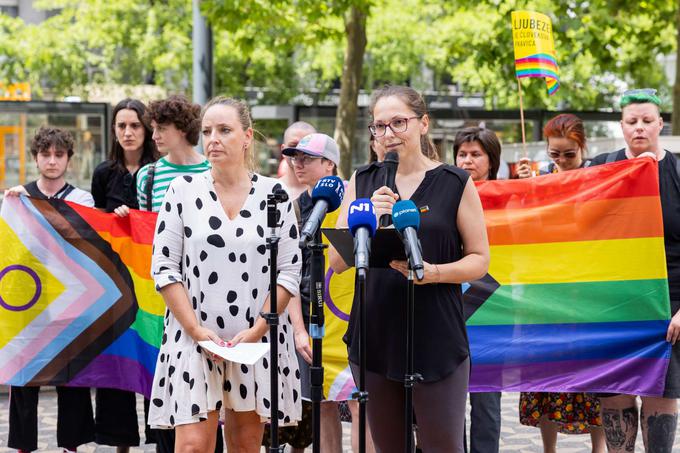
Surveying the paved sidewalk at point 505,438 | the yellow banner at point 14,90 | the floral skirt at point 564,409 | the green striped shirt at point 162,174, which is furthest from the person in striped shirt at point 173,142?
the yellow banner at point 14,90

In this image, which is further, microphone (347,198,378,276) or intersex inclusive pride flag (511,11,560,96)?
intersex inclusive pride flag (511,11,560,96)

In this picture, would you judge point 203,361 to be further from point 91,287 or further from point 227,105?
point 91,287

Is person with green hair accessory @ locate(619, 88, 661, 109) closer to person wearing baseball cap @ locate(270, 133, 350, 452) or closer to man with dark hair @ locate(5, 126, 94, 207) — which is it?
person wearing baseball cap @ locate(270, 133, 350, 452)

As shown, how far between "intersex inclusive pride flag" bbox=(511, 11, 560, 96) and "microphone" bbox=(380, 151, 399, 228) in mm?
3080

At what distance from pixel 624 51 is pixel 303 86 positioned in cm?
1372

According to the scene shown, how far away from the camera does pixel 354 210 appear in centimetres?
375

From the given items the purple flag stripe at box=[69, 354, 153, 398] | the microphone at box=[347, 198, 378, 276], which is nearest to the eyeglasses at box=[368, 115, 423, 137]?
the microphone at box=[347, 198, 378, 276]

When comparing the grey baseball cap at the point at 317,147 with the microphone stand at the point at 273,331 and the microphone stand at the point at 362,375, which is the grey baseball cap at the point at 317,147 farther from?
the microphone stand at the point at 362,375

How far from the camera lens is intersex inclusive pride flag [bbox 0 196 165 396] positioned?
21.4 feet

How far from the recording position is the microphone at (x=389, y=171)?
4002 millimetres

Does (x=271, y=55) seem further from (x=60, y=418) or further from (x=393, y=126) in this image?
(x=393, y=126)

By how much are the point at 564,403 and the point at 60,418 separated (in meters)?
2.96

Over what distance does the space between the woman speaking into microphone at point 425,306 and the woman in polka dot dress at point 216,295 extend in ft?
1.80

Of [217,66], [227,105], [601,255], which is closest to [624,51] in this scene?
[217,66]
